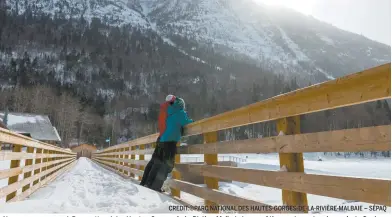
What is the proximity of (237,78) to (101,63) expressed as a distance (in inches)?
3148

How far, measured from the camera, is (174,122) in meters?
4.50

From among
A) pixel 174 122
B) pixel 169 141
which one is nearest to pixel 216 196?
pixel 169 141

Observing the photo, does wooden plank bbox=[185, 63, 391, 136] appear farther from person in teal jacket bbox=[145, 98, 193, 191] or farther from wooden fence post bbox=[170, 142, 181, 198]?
wooden fence post bbox=[170, 142, 181, 198]

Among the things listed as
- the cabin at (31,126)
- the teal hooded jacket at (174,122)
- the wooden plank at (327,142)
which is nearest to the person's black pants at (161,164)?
the teal hooded jacket at (174,122)

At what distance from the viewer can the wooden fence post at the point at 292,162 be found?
218 cm

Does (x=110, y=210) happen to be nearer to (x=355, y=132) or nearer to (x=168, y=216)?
(x=168, y=216)

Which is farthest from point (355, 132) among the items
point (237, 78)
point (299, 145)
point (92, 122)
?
point (237, 78)

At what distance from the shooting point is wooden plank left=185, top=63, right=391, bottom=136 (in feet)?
5.47

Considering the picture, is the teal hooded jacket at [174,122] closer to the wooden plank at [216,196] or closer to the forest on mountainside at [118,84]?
the wooden plank at [216,196]

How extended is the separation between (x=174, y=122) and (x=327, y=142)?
9.39 feet

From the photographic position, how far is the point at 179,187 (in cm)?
443

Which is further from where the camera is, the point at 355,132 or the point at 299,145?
the point at 299,145

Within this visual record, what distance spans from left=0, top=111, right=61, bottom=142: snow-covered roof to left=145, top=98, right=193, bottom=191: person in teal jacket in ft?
160

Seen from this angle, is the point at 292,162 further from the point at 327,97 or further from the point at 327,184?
the point at 327,97
